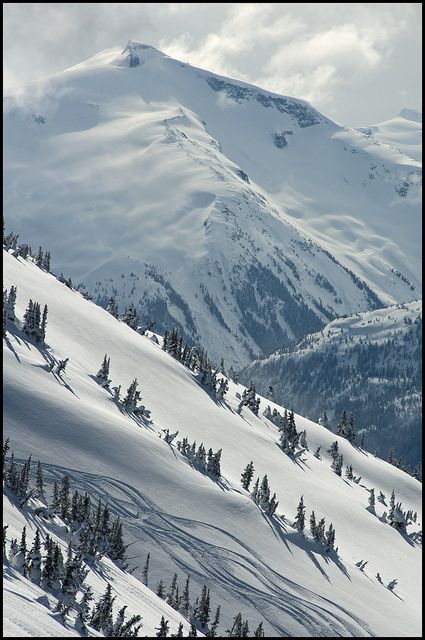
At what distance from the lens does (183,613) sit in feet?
192

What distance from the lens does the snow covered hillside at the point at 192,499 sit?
66.9 m

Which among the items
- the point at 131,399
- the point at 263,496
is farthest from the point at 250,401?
the point at 263,496

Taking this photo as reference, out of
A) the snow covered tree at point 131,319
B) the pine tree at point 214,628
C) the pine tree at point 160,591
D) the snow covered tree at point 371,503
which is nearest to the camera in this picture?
the pine tree at point 214,628

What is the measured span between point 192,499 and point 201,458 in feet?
29.8

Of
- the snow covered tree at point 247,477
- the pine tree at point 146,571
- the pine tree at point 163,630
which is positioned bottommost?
the pine tree at point 146,571

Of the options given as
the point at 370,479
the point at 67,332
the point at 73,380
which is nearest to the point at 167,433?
the point at 73,380

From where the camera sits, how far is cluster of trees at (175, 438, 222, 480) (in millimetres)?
85056

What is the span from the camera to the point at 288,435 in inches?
4616

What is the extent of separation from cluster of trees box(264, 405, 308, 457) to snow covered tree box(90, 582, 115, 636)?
230ft

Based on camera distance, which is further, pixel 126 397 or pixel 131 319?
pixel 131 319

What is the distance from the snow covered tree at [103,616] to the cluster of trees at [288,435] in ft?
230

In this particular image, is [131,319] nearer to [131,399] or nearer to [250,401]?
[250,401]

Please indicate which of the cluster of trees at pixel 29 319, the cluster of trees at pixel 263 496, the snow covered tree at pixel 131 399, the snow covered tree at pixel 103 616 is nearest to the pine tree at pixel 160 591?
the snow covered tree at pixel 103 616

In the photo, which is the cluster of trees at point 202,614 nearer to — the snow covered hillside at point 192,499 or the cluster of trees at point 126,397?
the snow covered hillside at point 192,499
